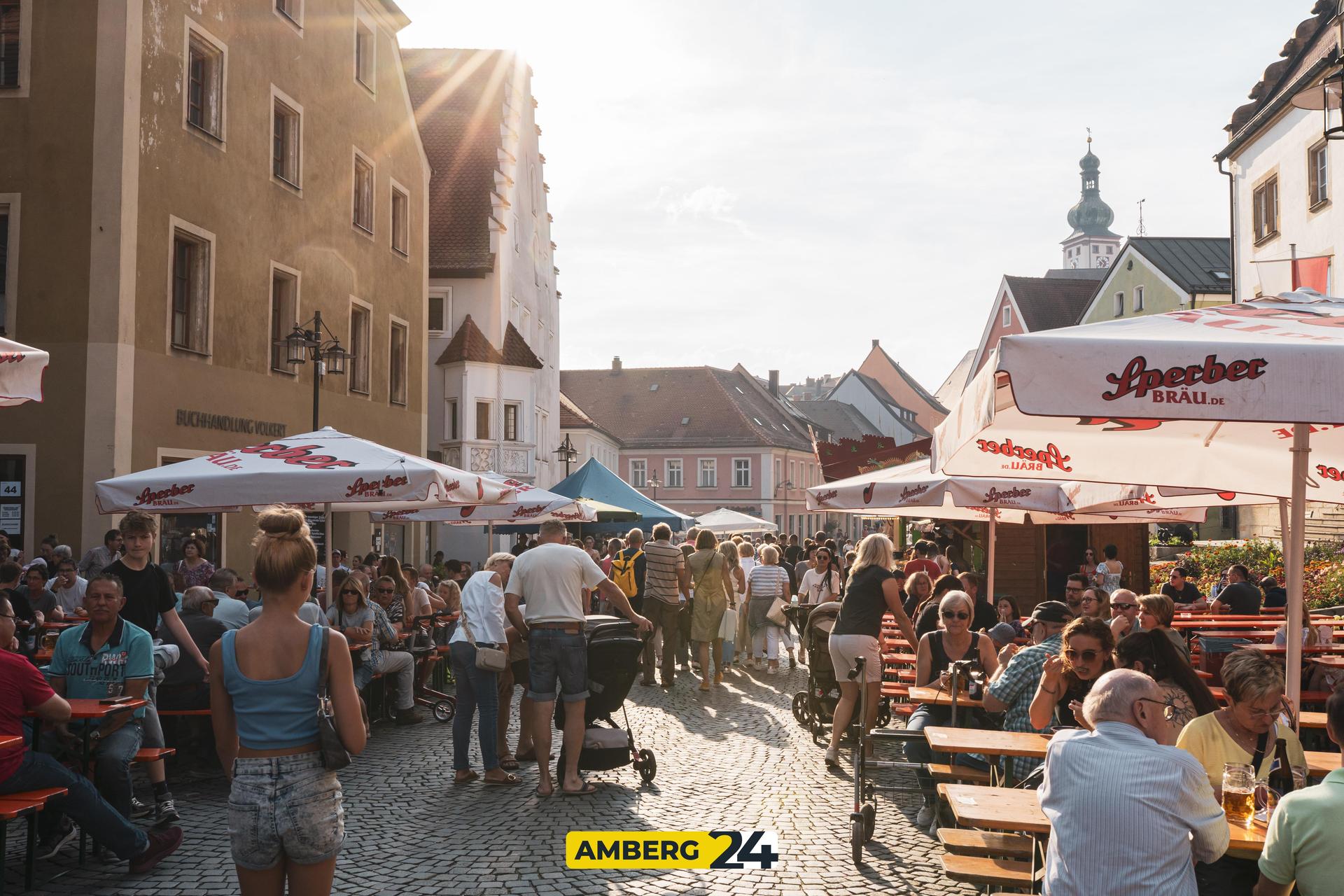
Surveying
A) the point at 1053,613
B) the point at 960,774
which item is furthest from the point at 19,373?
the point at 1053,613

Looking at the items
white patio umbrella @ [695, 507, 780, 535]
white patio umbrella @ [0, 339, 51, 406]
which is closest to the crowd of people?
white patio umbrella @ [0, 339, 51, 406]

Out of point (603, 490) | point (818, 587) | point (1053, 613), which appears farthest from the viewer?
point (603, 490)

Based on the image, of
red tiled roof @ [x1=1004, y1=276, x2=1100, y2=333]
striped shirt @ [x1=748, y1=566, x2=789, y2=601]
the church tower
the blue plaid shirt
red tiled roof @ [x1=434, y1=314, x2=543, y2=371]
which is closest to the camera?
the blue plaid shirt

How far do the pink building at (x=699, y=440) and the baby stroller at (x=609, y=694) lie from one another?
213 ft

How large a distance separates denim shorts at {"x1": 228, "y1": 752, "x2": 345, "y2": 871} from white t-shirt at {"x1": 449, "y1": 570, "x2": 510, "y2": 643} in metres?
5.35

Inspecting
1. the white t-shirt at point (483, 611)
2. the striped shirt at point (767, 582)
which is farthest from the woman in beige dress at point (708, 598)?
the white t-shirt at point (483, 611)

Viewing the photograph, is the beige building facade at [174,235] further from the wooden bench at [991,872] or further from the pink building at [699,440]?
the pink building at [699,440]

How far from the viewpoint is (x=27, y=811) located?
20.1 ft

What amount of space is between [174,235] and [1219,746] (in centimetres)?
1751

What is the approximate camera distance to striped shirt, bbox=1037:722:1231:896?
4.00 metres

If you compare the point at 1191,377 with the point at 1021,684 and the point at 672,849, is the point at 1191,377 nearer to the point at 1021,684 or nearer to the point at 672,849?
the point at 1021,684

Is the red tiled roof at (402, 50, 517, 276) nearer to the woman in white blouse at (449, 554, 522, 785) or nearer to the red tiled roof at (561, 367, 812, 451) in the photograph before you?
the woman in white blouse at (449, 554, 522, 785)

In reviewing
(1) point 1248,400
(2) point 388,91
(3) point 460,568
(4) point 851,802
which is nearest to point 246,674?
(1) point 1248,400

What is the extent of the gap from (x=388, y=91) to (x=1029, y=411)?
2647 cm
